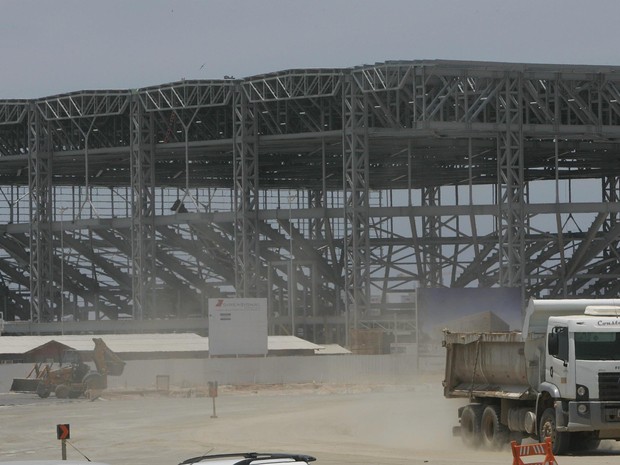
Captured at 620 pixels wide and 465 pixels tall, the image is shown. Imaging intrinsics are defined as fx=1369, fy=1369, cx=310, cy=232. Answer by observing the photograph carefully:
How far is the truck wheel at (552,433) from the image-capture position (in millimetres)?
26906

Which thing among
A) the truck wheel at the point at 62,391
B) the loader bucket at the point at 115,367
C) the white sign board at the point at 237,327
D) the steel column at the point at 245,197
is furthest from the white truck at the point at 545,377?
the steel column at the point at 245,197

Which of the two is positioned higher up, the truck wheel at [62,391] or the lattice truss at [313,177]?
the lattice truss at [313,177]

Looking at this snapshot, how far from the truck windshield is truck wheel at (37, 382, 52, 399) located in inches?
1617

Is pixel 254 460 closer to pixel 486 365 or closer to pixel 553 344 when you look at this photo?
pixel 553 344

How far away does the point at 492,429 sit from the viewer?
98.1ft

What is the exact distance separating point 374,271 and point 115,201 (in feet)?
73.9

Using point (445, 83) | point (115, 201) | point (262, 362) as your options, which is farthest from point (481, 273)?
point (115, 201)

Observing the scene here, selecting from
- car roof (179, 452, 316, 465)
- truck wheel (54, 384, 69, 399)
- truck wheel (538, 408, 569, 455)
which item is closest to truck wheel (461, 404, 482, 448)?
truck wheel (538, 408, 569, 455)

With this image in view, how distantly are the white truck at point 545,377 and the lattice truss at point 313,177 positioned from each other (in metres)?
46.1

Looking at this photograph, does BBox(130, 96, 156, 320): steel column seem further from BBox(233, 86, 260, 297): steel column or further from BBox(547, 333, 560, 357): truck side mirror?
BBox(547, 333, 560, 357): truck side mirror

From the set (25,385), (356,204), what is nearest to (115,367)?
(25,385)

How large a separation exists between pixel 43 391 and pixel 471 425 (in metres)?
36.4

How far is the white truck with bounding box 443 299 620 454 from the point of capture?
86.2ft

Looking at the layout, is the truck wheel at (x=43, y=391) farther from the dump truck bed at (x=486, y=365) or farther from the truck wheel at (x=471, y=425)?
the truck wheel at (x=471, y=425)
